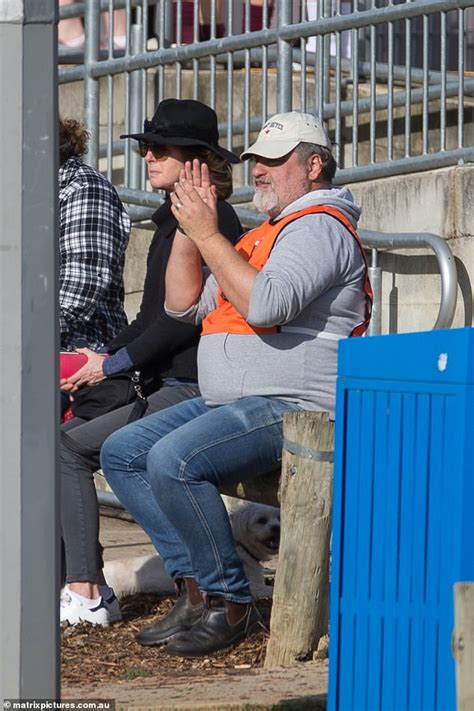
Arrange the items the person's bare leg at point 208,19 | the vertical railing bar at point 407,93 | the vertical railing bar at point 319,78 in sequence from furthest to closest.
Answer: the person's bare leg at point 208,19
the vertical railing bar at point 319,78
the vertical railing bar at point 407,93

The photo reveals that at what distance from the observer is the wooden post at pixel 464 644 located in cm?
242

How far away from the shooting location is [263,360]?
168 inches

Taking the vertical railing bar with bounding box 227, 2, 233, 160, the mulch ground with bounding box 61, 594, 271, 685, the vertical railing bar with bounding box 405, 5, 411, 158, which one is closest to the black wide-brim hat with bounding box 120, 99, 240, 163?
the mulch ground with bounding box 61, 594, 271, 685

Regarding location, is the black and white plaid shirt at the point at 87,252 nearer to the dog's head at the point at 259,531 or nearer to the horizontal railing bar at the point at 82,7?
the dog's head at the point at 259,531

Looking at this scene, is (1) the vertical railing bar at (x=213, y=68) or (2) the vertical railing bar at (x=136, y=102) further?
(2) the vertical railing bar at (x=136, y=102)

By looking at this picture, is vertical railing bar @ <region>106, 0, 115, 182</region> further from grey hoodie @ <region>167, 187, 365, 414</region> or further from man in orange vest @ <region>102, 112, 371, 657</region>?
grey hoodie @ <region>167, 187, 365, 414</region>

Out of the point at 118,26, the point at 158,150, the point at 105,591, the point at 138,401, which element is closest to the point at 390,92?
Answer: the point at 118,26

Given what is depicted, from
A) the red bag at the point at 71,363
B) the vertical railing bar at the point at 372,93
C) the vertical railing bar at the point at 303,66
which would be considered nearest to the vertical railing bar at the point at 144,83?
the vertical railing bar at the point at 303,66

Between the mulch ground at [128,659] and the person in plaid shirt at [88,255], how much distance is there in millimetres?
1055

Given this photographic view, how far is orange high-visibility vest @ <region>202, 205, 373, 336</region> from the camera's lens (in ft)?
14.1

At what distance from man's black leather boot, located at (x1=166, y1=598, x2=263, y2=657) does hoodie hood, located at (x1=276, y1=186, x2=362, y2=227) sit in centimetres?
123

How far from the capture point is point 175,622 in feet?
15.0
